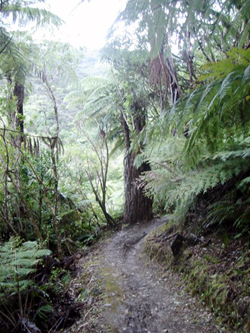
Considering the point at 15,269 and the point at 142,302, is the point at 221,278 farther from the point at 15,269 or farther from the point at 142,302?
the point at 15,269

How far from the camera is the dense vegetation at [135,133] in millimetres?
1962

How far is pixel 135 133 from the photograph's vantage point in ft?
18.5

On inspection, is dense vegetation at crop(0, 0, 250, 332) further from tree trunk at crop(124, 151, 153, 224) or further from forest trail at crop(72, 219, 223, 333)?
forest trail at crop(72, 219, 223, 333)

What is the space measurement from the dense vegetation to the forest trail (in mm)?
729

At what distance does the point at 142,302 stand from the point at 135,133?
347cm

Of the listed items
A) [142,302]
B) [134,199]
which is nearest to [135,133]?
[134,199]

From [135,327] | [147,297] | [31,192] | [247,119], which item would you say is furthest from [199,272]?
[31,192]

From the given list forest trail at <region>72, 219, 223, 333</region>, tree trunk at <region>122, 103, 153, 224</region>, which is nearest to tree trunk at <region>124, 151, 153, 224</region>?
tree trunk at <region>122, 103, 153, 224</region>

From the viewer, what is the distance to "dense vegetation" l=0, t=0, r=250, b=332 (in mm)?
1962

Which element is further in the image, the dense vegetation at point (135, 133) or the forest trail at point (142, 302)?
the forest trail at point (142, 302)

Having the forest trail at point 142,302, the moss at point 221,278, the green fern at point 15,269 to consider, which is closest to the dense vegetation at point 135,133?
the green fern at point 15,269

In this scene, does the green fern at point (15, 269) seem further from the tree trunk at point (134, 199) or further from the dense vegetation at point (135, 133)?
the tree trunk at point (134, 199)

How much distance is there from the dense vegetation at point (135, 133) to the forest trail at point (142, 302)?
28.7 inches

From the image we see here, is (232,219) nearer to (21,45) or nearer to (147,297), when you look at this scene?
(147,297)
